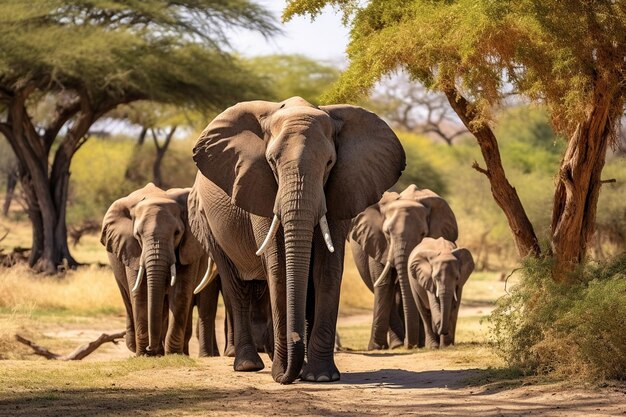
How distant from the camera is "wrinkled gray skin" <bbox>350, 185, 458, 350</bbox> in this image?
17125 mm

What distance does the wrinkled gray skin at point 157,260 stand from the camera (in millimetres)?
13539

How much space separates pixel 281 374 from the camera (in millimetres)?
10406

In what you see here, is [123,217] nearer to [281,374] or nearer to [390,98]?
[281,374]

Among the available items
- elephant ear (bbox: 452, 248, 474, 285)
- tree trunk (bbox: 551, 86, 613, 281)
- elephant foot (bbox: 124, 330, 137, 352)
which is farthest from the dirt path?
elephant ear (bbox: 452, 248, 474, 285)

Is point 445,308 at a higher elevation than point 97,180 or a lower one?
lower

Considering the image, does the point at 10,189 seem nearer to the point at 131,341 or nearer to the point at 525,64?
the point at 131,341

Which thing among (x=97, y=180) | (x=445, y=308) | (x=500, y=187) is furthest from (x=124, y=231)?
(x=97, y=180)

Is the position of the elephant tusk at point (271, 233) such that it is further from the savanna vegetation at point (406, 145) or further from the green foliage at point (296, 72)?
the green foliage at point (296, 72)

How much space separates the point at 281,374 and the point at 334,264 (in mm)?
949

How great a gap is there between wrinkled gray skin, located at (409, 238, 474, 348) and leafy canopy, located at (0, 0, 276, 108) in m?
12.3

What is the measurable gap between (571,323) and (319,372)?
1.96m

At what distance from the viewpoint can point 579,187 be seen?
467 inches

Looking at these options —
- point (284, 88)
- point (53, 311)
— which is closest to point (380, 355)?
point (53, 311)

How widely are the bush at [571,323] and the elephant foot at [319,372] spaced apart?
1.58 meters
